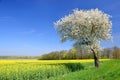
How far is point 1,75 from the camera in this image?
25.6 meters

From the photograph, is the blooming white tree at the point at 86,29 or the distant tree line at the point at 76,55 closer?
the blooming white tree at the point at 86,29

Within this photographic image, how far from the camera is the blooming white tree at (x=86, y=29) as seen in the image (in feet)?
140

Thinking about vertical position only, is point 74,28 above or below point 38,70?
above

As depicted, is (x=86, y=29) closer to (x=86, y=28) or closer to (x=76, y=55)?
(x=86, y=28)

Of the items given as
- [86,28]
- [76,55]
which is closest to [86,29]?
[86,28]

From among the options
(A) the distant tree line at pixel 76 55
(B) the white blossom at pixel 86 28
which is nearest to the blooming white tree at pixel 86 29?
(B) the white blossom at pixel 86 28

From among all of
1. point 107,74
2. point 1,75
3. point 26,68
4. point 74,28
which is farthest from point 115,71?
point 74,28

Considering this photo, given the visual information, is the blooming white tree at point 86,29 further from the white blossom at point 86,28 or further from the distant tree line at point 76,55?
the distant tree line at point 76,55

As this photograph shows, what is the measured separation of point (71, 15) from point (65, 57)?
42.6 metres

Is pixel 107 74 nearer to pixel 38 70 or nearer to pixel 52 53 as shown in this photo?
pixel 38 70

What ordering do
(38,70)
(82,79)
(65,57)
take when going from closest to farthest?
(82,79)
(38,70)
(65,57)

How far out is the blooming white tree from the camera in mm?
42656

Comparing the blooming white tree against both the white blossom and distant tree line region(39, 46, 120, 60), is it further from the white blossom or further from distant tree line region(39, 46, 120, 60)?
distant tree line region(39, 46, 120, 60)

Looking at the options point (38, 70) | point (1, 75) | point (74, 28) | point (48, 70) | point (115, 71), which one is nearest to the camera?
point (115, 71)
